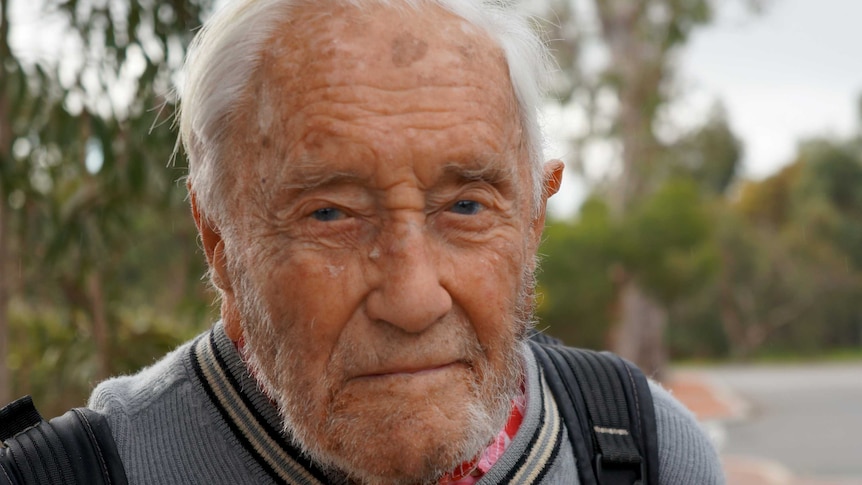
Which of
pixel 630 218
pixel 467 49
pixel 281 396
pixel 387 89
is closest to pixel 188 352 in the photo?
pixel 281 396

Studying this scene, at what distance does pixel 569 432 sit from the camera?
1.75m

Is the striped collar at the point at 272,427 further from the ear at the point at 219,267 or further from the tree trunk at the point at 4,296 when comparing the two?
the tree trunk at the point at 4,296

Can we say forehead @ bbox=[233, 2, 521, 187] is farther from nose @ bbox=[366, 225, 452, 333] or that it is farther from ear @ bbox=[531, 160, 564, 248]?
ear @ bbox=[531, 160, 564, 248]

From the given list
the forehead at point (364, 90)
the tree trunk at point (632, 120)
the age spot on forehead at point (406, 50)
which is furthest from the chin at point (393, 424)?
the tree trunk at point (632, 120)

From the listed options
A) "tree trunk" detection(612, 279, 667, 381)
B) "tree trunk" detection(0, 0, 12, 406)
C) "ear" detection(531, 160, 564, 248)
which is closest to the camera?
"ear" detection(531, 160, 564, 248)

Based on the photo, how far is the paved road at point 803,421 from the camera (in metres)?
12.3

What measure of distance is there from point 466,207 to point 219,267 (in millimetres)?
445

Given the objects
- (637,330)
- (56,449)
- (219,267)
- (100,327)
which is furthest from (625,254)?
(56,449)

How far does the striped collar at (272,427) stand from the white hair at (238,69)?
0.86ft

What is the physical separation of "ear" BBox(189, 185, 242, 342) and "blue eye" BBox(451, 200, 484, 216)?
0.40 meters

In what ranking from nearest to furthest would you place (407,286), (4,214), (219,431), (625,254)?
1. (407,286)
2. (219,431)
3. (4,214)
4. (625,254)

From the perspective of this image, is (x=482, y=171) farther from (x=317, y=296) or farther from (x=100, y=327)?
(x=100, y=327)

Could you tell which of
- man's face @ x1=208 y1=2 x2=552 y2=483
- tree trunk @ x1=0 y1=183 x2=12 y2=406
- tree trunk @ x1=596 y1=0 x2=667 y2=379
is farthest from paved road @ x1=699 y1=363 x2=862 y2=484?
man's face @ x1=208 y1=2 x2=552 y2=483

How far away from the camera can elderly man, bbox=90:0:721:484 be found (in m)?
1.43
